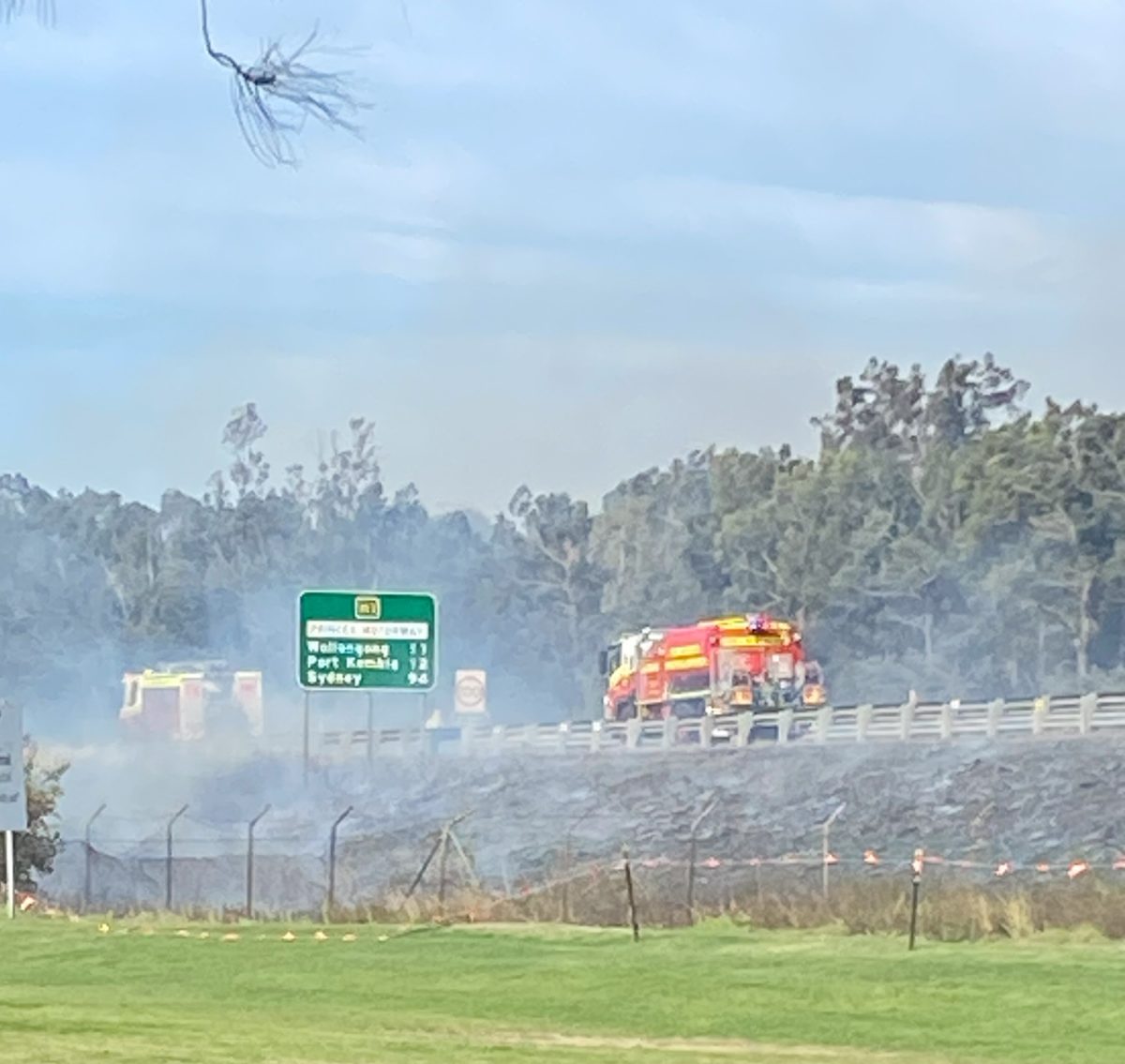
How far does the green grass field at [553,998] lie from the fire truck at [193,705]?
4888cm

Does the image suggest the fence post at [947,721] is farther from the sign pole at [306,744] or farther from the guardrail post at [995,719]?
the sign pole at [306,744]

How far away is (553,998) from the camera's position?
26703 mm

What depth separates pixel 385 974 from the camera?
29266 mm

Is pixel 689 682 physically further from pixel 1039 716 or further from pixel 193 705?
pixel 193 705

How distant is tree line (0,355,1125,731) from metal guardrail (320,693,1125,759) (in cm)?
1376

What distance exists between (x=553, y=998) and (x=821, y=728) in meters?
45.1

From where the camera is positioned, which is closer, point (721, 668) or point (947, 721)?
point (947, 721)

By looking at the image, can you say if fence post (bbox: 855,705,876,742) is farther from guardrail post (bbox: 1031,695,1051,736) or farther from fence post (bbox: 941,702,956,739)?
guardrail post (bbox: 1031,695,1051,736)

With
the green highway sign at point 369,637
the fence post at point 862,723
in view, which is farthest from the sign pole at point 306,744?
the fence post at point 862,723

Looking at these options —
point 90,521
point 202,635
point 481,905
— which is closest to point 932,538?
point 202,635

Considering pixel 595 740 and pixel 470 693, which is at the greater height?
pixel 470 693

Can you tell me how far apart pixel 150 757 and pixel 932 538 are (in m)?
32.8

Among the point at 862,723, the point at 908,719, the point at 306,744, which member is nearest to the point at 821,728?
the point at 862,723

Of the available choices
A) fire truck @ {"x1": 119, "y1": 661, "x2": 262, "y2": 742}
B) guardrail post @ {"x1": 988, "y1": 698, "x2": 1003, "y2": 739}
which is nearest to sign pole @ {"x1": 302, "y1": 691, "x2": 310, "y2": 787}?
→ fire truck @ {"x1": 119, "y1": 661, "x2": 262, "y2": 742}
